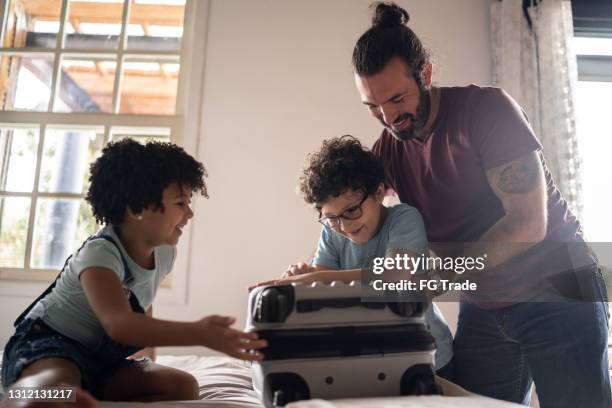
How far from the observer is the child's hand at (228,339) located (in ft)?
2.52

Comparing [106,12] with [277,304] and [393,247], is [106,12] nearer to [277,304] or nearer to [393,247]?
[393,247]

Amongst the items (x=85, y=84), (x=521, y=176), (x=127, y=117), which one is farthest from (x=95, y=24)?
(x=521, y=176)

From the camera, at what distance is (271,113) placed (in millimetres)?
2768

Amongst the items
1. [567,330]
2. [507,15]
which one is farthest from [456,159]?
[507,15]

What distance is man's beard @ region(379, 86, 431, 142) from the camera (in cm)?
128

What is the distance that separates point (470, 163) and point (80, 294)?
0.97 m

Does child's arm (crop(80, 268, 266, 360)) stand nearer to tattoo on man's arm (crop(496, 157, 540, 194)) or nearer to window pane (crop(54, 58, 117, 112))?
tattoo on man's arm (crop(496, 157, 540, 194))

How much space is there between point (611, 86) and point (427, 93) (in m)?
2.13

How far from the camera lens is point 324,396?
76cm

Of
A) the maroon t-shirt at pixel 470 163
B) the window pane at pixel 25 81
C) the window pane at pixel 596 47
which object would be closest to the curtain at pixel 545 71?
the window pane at pixel 596 47

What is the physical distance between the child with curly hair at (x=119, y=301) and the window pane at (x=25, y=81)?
2179 mm

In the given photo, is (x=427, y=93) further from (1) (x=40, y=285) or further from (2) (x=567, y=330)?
(1) (x=40, y=285)

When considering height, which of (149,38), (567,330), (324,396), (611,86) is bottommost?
(324,396)

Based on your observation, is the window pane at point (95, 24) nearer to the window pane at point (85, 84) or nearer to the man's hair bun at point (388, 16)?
the window pane at point (85, 84)
